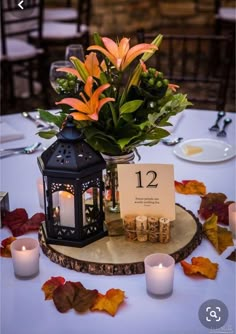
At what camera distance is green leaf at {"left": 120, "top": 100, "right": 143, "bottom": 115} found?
1213mm

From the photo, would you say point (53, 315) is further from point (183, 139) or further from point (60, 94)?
point (183, 139)

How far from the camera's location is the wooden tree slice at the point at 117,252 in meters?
1.17

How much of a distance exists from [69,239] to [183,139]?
2.39 ft

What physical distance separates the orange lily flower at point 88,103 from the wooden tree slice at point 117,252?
0.27m

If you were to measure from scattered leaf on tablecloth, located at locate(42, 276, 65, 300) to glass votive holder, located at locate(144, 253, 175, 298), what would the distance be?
0.55 ft

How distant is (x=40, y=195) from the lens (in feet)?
4.75

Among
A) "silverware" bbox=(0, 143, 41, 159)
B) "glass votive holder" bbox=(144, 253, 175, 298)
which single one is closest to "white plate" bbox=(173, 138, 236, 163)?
"silverware" bbox=(0, 143, 41, 159)

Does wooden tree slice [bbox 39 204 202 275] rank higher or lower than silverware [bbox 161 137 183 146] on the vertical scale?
lower

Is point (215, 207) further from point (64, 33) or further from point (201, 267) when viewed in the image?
point (64, 33)

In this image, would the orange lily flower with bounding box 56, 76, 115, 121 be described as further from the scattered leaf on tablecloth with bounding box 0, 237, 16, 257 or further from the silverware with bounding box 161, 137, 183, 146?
the silverware with bounding box 161, 137, 183, 146

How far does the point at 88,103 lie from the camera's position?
3.94 ft

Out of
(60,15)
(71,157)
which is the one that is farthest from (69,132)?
(60,15)

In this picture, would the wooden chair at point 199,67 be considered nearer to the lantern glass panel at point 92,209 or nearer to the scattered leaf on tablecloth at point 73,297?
the lantern glass panel at point 92,209

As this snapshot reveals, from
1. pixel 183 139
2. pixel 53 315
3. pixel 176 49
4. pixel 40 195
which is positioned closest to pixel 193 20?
pixel 176 49
